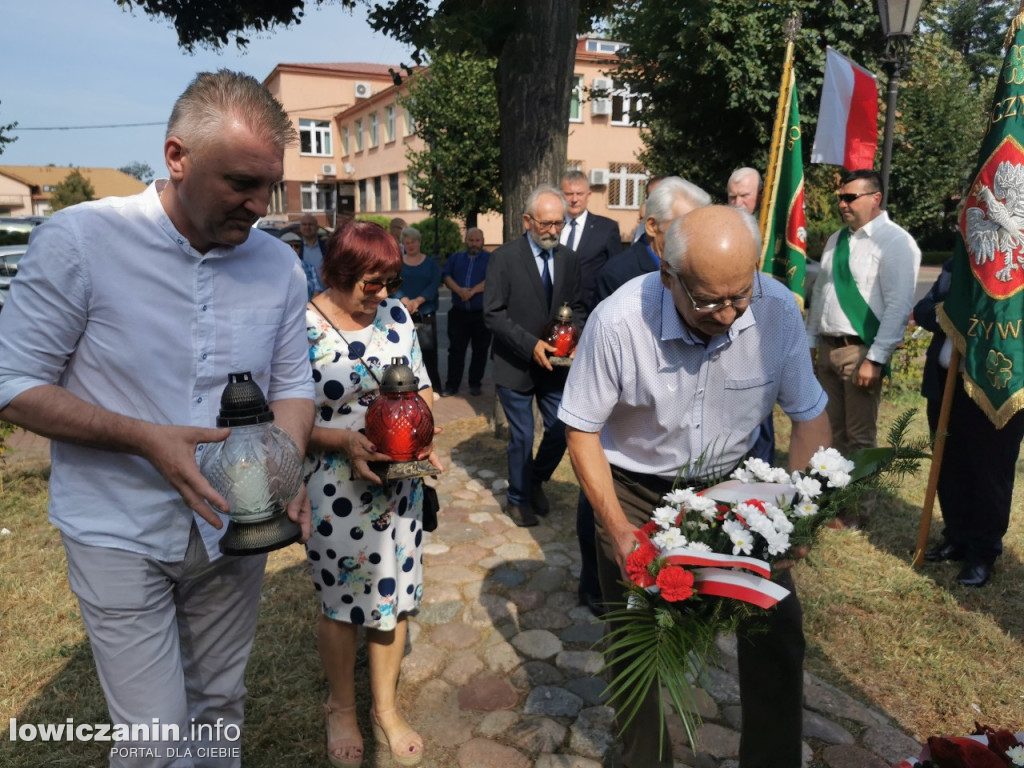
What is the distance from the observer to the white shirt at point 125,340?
1755 millimetres

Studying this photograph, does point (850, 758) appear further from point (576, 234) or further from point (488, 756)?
point (576, 234)

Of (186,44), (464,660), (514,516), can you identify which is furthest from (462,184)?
Answer: (464,660)

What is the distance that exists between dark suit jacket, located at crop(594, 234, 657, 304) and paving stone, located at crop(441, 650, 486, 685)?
6.96 feet

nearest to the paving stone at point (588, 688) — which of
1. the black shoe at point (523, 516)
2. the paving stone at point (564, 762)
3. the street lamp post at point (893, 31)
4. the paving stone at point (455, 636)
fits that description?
the paving stone at point (564, 762)

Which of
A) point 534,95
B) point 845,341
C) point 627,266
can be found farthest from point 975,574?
point 534,95

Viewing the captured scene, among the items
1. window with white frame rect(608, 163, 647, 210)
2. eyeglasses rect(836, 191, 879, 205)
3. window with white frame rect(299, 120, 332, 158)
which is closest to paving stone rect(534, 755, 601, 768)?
eyeglasses rect(836, 191, 879, 205)

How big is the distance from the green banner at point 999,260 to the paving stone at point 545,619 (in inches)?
99.5

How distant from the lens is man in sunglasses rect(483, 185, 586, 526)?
204 inches

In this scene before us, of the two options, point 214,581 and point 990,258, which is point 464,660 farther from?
point 990,258

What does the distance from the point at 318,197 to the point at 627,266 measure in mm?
49154

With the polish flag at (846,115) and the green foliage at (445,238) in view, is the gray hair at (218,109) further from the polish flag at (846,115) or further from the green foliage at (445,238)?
the green foliage at (445,238)

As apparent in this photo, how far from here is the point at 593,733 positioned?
3.04 meters

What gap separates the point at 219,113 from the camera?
177 cm

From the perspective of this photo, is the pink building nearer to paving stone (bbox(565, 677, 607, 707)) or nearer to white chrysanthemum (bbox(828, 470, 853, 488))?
paving stone (bbox(565, 677, 607, 707))
